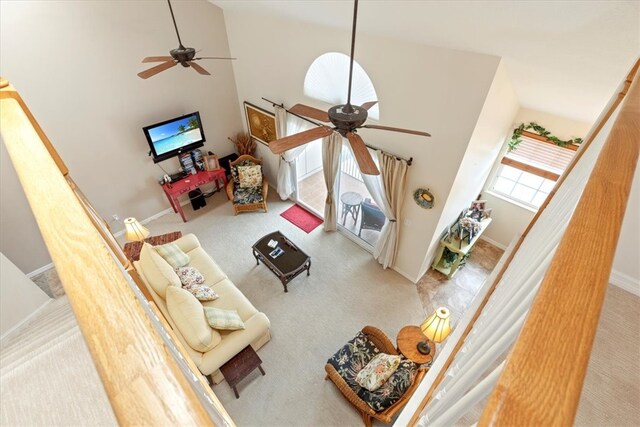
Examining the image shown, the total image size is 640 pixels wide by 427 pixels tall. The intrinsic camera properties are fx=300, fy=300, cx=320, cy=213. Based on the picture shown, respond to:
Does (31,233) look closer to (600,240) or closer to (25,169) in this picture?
(25,169)

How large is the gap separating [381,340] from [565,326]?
3.39 metres

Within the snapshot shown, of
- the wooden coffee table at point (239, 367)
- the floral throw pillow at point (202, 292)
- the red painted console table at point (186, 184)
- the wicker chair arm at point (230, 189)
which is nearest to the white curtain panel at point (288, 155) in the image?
the wicker chair arm at point (230, 189)

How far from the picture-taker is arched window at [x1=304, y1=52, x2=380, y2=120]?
3.67 m

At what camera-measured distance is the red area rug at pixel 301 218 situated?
5.62 metres

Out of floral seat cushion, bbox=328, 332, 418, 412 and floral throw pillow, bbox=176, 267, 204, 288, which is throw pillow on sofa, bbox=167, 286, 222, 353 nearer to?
floral throw pillow, bbox=176, 267, 204, 288

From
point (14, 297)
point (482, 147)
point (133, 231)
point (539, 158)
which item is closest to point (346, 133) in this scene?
point (482, 147)

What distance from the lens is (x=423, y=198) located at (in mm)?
3754

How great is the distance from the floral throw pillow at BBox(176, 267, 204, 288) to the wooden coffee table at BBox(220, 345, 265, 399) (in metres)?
1.10

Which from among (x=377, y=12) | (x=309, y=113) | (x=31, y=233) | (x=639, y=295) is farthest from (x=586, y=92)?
(x=31, y=233)

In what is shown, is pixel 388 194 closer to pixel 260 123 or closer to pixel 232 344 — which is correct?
pixel 232 344

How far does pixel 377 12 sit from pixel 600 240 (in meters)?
2.84

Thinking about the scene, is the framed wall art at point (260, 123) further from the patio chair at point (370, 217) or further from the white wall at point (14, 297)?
the white wall at point (14, 297)

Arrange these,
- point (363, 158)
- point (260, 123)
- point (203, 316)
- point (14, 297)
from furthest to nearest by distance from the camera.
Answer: point (260, 123) < point (203, 316) < point (14, 297) < point (363, 158)

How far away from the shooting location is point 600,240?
467 mm
